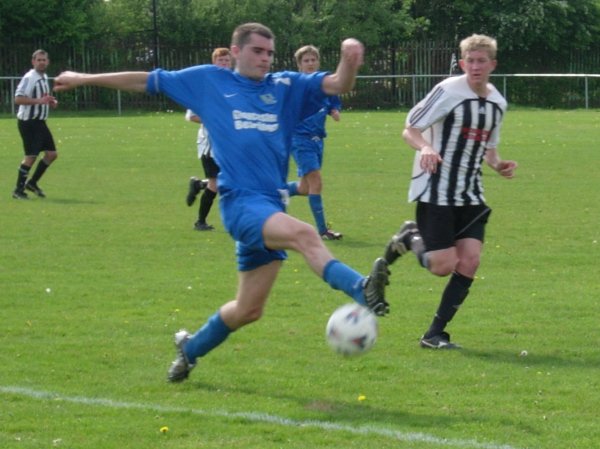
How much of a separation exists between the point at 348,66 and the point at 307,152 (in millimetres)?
6975

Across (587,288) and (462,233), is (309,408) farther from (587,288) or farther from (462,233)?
(587,288)

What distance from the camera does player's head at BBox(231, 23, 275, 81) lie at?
6.93 meters

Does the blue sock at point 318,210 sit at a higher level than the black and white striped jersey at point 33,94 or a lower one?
lower

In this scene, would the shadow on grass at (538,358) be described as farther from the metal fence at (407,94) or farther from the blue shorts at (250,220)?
the metal fence at (407,94)

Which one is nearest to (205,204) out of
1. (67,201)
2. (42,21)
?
(67,201)

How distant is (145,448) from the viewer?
599 cm

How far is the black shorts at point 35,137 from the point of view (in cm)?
1825

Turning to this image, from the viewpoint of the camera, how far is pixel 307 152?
13.6 metres

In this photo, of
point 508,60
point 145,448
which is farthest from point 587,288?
point 508,60

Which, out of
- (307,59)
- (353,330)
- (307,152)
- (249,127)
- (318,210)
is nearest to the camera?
(353,330)

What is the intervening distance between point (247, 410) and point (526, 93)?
39371 mm

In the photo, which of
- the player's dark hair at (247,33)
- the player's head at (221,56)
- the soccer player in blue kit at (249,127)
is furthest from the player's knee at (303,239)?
the player's head at (221,56)

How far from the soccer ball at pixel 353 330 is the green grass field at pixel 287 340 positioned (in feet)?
1.32

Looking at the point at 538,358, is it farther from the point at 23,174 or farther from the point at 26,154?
the point at 26,154
